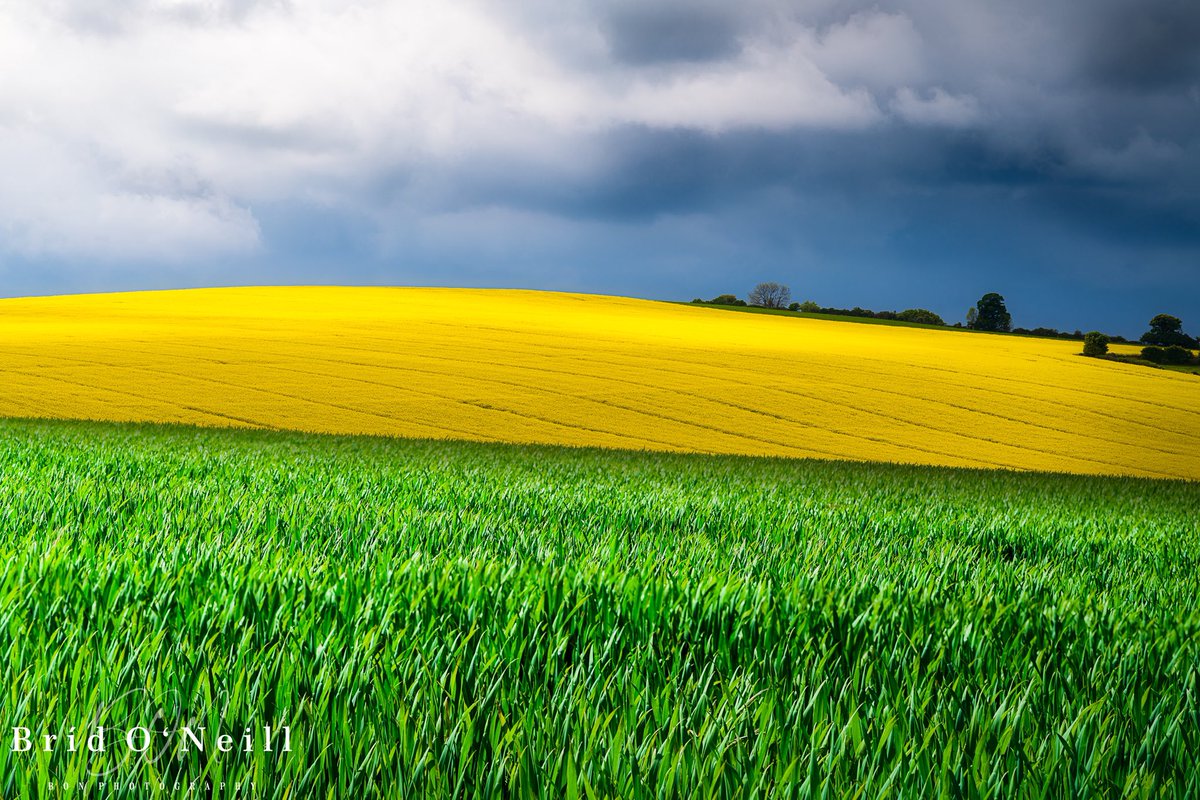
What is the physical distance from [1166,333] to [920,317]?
809 inches

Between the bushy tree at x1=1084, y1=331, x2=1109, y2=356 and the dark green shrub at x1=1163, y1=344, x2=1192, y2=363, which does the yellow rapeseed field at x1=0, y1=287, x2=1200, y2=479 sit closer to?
the bushy tree at x1=1084, y1=331, x2=1109, y2=356

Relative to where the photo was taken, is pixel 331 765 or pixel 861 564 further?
pixel 861 564

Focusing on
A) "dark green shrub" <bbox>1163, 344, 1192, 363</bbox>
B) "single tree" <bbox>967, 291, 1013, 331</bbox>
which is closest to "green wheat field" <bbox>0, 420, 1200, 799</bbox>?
"dark green shrub" <bbox>1163, 344, 1192, 363</bbox>

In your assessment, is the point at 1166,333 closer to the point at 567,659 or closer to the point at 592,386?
the point at 592,386

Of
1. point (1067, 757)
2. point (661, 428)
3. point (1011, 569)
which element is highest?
point (1067, 757)

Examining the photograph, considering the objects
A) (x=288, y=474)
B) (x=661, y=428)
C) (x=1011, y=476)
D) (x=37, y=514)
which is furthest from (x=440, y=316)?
(x=37, y=514)

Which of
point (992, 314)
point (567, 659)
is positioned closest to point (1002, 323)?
point (992, 314)

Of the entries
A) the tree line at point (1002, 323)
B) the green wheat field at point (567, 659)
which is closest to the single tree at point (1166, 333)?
the tree line at point (1002, 323)

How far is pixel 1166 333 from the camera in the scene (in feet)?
212

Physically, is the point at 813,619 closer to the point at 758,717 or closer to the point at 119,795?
the point at 758,717

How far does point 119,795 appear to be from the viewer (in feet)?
5.74

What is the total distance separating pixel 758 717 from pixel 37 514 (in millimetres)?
4735

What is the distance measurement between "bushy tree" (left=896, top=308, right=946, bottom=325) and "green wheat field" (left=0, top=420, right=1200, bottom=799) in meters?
78.2

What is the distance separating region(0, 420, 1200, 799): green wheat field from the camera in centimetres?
194
